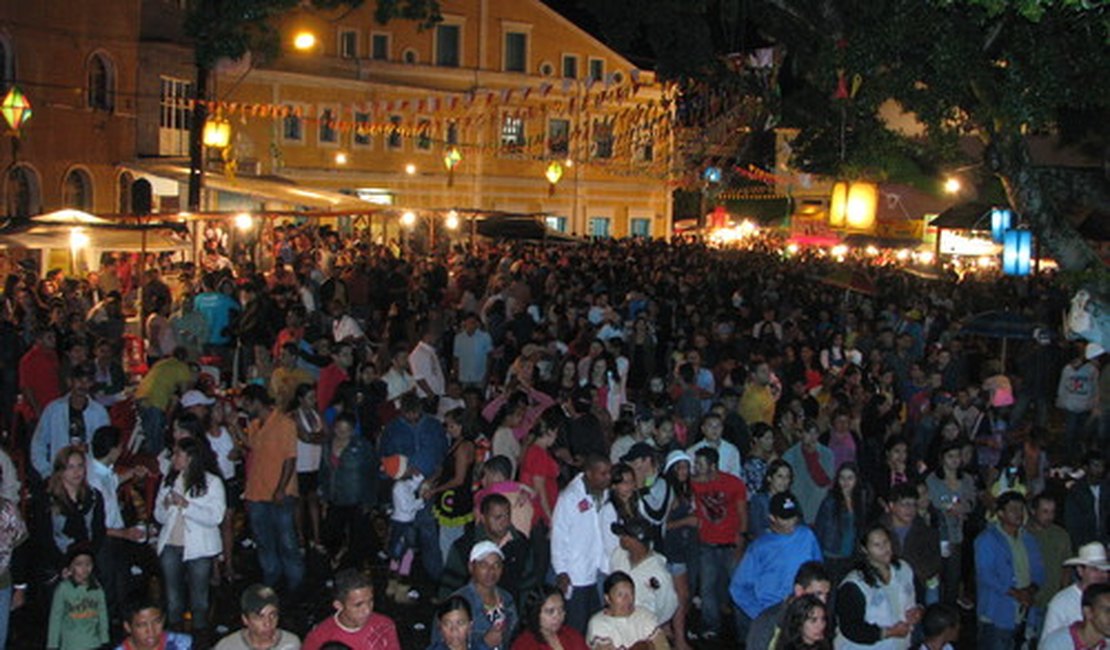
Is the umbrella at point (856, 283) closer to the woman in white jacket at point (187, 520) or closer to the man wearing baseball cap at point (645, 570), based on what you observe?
the man wearing baseball cap at point (645, 570)

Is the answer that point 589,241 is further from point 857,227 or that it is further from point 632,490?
point 632,490

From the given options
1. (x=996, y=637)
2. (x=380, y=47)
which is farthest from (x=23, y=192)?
(x=996, y=637)

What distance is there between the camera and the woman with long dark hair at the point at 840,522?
827cm

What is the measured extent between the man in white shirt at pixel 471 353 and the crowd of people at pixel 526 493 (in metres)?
0.04

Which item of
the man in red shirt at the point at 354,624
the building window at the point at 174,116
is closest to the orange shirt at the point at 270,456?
the man in red shirt at the point at 354,624

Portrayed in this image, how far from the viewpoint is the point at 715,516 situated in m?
8.47

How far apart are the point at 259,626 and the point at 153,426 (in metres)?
5.41

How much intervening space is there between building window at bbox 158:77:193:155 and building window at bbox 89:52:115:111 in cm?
191

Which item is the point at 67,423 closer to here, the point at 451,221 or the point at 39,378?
the point at 39,378

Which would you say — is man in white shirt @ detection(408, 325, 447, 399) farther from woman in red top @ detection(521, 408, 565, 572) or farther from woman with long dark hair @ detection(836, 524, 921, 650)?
woman with long dark hair @ detection(836, 524, 921, 650)

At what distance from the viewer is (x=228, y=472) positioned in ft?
31.8

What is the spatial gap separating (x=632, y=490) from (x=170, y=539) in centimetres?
297

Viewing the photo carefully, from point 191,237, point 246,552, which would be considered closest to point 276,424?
point 246,552

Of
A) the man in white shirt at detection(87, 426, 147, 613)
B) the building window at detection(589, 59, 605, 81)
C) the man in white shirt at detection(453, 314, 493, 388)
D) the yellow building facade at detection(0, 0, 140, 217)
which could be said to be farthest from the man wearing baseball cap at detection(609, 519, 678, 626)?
the building window at detection(589, 59, 605, 81)
